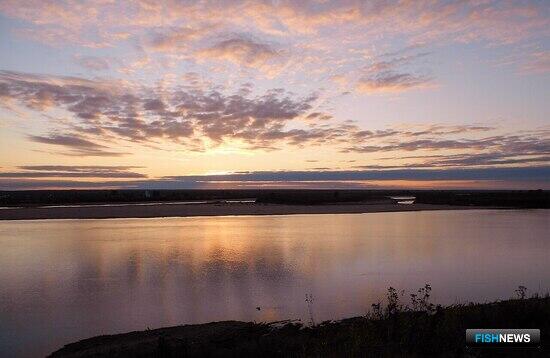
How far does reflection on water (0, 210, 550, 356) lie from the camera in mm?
13891

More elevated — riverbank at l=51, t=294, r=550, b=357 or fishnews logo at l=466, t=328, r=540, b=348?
fishnews logo at l=466, t=328, r=540, b=348

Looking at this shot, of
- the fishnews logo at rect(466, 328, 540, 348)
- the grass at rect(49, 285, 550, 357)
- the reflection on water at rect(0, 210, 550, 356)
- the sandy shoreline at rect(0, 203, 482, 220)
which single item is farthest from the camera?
the sandy shoreline at rect(0, 203, 482, 220)

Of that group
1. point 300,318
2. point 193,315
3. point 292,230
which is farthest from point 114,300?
point 292,230

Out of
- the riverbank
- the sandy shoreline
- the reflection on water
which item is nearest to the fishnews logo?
the riverbank

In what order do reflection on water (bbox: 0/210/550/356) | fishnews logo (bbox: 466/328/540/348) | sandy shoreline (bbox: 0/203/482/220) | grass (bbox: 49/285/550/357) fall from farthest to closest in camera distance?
1. sandy shoreline (bbox: 0/203/482/220)
2. reflection on water (bbox: 0/210/550/356)
3. grass (bbox: 49/285/550/357)
4. fishnews logo (bbox: 466/328/540/348)

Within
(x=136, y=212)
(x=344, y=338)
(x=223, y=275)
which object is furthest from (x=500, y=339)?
(x=136, y=212)

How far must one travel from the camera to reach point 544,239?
106 feet

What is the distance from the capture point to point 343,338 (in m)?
10.3

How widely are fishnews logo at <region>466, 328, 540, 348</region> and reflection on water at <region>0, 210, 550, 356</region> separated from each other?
517 centimetres

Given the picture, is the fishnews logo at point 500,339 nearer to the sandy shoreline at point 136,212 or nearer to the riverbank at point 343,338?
the riverbank at point 343,338

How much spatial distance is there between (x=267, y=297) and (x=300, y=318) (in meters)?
2.74

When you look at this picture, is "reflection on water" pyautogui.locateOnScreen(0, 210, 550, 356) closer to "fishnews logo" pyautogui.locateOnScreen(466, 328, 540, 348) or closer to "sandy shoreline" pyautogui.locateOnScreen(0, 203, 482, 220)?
"fishnews logo" pyautogui.locateOnScreen(466, 328, 540, 348)

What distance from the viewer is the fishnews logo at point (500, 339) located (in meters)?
9.13

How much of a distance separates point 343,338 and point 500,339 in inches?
124
